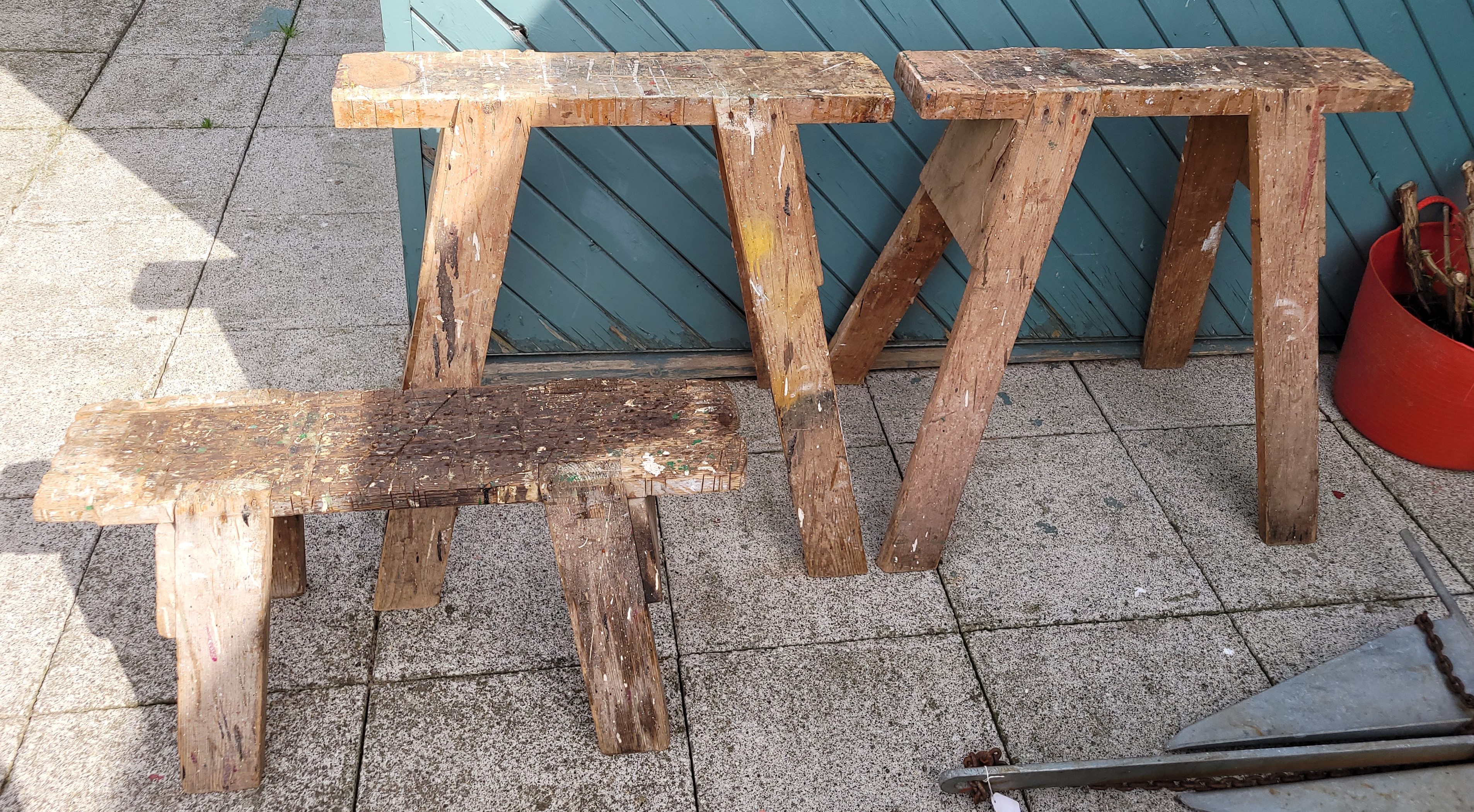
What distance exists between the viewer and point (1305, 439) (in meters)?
2.87

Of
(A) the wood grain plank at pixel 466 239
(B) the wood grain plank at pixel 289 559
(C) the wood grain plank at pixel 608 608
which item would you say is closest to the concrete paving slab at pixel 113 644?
(B) the wood grain plank at pixel 289 559

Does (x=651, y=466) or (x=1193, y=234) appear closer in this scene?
(x=651, y=466)

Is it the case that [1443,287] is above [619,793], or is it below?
above

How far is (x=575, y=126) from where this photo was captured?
2.41m

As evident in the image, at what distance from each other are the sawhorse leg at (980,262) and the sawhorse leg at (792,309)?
0.63 ft

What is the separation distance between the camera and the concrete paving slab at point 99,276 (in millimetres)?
3463

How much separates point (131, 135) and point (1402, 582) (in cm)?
515

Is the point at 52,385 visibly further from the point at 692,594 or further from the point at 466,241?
the point at 692,594

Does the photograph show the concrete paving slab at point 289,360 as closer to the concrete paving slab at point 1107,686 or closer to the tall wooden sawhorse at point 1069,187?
the tall wooden sawhorse at point 1069,187

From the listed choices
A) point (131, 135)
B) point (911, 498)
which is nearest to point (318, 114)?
point (131, 135)

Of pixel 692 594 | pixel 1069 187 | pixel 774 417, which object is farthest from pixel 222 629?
pixel 1069 187

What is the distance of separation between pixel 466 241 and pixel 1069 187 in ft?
5.18

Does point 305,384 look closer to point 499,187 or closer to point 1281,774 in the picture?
point 499,187

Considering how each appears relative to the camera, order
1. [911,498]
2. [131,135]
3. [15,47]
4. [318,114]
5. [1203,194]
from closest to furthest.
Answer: [911,498] < [1203,194] < [131,135] < [318,114] < [15,47]
